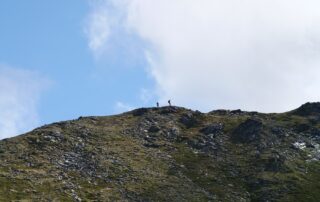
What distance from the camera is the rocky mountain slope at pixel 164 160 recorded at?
99.9 metres

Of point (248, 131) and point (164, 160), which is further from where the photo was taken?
point (248, 131)

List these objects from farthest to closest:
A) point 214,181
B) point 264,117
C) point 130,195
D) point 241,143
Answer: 1. point 264,117
2. point 241,143
3. point 214,181
4. point 130,195

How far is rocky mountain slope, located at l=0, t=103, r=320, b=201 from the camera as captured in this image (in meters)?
99.9

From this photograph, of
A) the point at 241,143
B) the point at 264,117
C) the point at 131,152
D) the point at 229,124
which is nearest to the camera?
the point at 131,152

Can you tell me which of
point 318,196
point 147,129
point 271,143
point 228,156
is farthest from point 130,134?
point 318,196

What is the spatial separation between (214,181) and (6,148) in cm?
4400

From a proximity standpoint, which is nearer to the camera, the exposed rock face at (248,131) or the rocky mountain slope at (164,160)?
the rocky mountain slope at (164,160)

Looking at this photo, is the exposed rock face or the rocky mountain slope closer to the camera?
the rocky mountain slope

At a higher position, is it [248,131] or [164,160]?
[248,131]

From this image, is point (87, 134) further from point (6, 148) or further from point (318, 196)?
point (318, 196)

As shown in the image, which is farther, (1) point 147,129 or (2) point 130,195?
(1) point 147,129

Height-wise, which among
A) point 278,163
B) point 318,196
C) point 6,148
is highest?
point 6,148

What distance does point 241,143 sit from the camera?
416 feet

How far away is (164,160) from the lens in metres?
117
